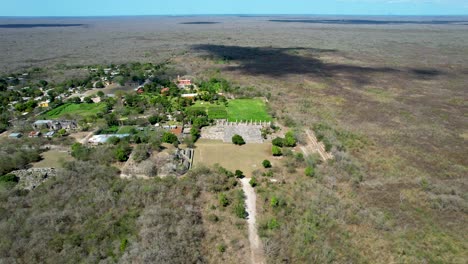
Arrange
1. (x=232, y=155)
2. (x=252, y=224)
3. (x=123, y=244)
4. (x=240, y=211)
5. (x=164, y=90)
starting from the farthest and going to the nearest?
(x=164, y=90)
(x=232, y=155)
(x=240, y=211)
(x=252, y=224)
(x=123, y=244)

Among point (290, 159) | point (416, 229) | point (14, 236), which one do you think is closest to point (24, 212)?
point (14, 236)

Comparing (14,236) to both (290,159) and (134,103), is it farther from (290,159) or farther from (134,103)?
(134,103)

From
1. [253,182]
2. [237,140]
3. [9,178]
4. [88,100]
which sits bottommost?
[253,182]

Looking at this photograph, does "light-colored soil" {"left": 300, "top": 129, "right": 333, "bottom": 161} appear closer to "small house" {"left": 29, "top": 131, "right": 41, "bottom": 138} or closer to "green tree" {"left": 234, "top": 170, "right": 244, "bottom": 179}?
"green tree" {"left": 234, "top": 170, "right": 244, "bottom": 179}

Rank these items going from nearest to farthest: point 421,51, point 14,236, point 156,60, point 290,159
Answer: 1. point 14,236
2. point 290,159
3. point 156,60
4. point 421,51

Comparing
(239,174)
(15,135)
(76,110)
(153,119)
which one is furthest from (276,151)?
(76,110)

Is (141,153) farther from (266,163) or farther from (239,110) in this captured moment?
(239,110)
